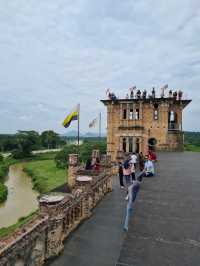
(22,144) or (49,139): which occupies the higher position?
(49,139)

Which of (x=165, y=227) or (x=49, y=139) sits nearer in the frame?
(x=165, y=227)

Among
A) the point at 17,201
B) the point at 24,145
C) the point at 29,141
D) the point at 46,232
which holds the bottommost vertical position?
the point at 17,201

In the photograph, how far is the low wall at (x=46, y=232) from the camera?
503cm

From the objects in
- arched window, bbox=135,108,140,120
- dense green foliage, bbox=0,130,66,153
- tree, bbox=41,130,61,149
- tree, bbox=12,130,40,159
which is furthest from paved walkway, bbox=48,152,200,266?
tree, bbox=41,130,61,149

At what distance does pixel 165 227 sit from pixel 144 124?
71.3ft

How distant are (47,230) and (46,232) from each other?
57mm

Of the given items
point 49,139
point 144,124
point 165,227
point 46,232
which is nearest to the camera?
point 46,232

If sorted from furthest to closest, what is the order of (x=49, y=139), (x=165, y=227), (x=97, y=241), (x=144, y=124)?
(x=49, y=139)
(x=144, y=124)
(x=97, y=241)
(x=165, y=227)

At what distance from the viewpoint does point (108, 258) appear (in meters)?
6.51

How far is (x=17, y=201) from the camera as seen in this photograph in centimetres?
3356

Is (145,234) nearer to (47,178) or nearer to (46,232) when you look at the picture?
(46,232)

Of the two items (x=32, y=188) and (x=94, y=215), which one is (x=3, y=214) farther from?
(x=94, y=215)

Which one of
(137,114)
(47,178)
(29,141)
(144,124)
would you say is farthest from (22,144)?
(144,124)

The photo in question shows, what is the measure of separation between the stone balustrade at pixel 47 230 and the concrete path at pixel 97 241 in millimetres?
276
